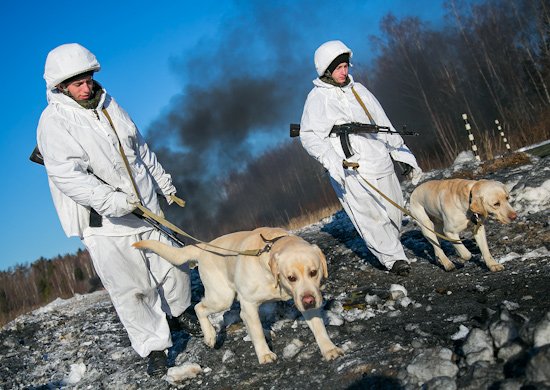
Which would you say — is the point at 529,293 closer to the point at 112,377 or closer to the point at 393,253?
the point at 393,253

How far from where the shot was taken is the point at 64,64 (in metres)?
5.59

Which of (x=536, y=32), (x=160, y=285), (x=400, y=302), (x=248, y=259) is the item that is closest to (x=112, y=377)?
(x=160, y=285)

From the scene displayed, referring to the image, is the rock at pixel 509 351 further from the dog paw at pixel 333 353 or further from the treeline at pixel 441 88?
the treeline at pixel 441 88

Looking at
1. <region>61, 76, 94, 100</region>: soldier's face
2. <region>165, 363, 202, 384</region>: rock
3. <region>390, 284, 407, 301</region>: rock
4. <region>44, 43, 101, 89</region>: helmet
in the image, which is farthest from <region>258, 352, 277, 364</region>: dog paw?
<region>44, 43, 101, 89</region>: helmet

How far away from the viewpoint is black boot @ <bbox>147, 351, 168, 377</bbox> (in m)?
6.08

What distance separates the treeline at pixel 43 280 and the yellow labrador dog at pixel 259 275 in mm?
23514

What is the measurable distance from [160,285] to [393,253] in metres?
2.92

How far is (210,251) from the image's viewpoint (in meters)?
5.90

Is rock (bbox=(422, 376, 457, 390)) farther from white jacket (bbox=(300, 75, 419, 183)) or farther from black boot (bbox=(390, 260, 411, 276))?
white jacket (bbox=(300, 75, 419, 183))

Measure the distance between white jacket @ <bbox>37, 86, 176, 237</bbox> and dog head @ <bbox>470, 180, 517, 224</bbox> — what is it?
355cm

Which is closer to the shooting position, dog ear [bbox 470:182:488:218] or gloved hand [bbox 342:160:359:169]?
dog ear [bbox 470:182:488:218]

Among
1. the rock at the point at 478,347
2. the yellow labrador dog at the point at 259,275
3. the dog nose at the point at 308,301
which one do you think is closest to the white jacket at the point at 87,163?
the yellow labrador dog at the point at 259,275

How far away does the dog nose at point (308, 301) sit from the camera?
4.52 m

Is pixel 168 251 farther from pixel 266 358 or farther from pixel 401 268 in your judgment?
pixel 401 268
